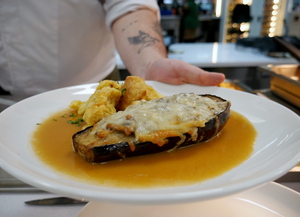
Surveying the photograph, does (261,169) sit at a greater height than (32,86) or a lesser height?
greater

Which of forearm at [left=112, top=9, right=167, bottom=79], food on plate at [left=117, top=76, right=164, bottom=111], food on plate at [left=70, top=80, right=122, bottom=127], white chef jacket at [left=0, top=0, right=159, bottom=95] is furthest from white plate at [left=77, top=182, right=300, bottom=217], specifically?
white chef jacket at [left=0, top=0, right=159, bottom=95]

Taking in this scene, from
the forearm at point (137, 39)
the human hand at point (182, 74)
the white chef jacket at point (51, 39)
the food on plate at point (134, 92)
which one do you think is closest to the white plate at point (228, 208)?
the food on plate at point (134, 92)

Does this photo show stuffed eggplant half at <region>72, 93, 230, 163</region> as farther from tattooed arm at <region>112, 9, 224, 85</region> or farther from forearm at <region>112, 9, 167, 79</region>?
forearm at <region>112, 9, 167, 79</region>

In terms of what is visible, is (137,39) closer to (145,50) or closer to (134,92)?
(145,50)

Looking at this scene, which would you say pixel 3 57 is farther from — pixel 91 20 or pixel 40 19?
pixel 91 20

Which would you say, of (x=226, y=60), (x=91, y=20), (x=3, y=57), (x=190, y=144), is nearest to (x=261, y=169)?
(x=190, y=144)

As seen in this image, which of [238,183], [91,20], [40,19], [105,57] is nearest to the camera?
[238,183]
